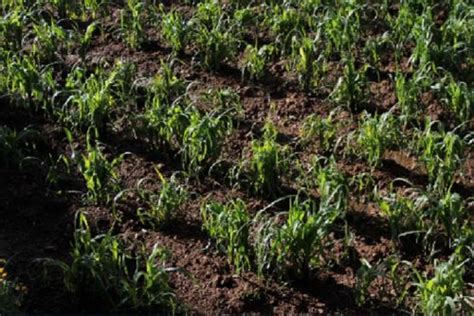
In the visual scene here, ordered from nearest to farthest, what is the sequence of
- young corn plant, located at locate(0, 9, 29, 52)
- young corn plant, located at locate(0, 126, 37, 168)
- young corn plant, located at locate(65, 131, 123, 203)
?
1. young corn plant, located at locate(65, 131, 123, 203)
2. young corn plant, located at locate(0, 126, 37, 168)
3. young corn plant, located at locate(0, 9, 29, 52)

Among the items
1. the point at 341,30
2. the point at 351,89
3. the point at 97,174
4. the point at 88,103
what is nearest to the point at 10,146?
the point at 88,103

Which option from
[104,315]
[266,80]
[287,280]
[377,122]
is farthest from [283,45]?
[104,315]

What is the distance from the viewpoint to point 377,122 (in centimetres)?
471

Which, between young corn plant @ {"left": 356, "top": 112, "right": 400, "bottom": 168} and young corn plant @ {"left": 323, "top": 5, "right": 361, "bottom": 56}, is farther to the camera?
young corn plant @ {"left": 323, "top": 5, "right": 361, "bottom": 56}

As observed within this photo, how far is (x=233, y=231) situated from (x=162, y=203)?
19.3 inches

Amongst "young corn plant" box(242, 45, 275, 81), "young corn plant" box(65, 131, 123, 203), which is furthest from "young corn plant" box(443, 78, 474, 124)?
"young corn plant" box(65, 131, 123, 203)

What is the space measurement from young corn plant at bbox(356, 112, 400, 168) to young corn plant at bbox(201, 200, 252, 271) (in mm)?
871

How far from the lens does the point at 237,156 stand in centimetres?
493

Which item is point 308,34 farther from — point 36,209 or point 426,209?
point 36,209

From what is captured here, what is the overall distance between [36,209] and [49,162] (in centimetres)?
43

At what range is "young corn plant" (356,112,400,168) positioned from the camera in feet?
15.2

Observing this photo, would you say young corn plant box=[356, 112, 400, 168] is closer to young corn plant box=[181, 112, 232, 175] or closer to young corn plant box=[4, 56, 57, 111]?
young corn plant box=[181, 112, 232, 175]

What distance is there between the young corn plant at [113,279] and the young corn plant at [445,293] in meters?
1.06

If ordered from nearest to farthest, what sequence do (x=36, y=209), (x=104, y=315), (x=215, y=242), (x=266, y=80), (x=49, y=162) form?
(x=104, y=315), (x=215, y=242), (x=36, y=209), (x=49, y=162), (x=266, y=80)
